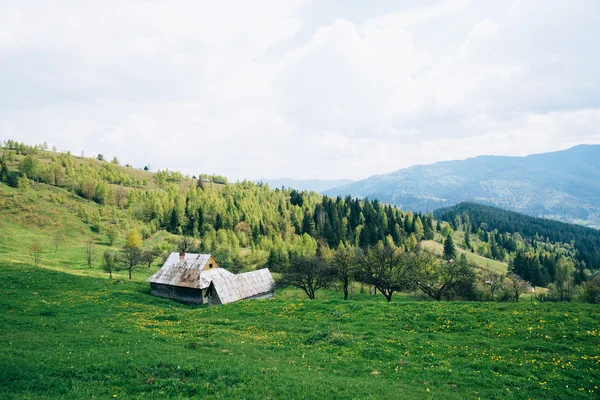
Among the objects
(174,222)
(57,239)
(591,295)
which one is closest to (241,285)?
(57,239)

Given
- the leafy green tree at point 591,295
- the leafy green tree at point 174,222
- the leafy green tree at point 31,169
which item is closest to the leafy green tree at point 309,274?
the leafy green tree at point 591,295

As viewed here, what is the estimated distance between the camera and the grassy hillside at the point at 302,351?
1519 centimetres

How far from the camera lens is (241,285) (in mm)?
56500

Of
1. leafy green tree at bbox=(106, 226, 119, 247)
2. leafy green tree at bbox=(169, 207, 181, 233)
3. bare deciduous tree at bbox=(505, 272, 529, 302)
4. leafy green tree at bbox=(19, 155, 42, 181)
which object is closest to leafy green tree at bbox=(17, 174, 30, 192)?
leafy green tree at bbox=(19, 155, 42, 181)

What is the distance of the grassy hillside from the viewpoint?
1519cm

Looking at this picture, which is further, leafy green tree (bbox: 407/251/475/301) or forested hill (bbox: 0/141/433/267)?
forested hill (bbox: 0/141/433/267)

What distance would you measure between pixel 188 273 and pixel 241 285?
963 centimetres

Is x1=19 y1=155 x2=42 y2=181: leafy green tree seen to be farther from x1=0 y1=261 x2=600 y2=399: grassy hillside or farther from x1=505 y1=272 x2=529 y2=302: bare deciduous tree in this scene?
x1=505 y1=272 x2=529 y2=302: bare deciduous tree

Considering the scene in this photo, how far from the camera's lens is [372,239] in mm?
136875

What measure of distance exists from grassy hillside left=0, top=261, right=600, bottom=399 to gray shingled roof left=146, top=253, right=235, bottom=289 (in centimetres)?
1748

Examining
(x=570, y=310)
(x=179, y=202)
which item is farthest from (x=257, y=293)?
(x=179, y=202)

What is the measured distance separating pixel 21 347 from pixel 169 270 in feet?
127

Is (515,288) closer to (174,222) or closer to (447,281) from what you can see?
(447,281)

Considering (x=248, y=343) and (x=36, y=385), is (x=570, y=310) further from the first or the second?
(x=36, y=385)
